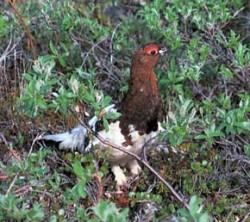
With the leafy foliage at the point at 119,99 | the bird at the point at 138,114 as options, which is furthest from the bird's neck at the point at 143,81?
the leafy foliage at the point at 119,99

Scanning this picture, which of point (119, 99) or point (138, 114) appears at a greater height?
point (138, 114)

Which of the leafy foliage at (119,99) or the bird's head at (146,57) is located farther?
the bird's head at (146,57)

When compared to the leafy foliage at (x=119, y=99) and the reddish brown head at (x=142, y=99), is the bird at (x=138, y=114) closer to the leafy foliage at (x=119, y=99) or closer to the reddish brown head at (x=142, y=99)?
the reddish brown head at (x=142, y=99)

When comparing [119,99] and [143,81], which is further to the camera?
[119,99]

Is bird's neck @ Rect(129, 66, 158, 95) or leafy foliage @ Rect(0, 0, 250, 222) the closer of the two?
→ leafy foliage @ Rect(0, 0, 250, 222)

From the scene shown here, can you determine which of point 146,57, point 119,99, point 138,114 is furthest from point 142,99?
point 119,99

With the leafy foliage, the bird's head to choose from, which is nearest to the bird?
the bird's head

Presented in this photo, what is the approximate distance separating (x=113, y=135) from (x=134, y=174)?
341mm

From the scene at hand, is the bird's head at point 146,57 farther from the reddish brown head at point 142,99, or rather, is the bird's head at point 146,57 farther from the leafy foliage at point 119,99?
the leafy foliage at point 119,99

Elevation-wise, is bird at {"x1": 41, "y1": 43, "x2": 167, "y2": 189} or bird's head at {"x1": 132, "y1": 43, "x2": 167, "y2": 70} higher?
bird's head at {"x1": 132, "y1": 43, "x2": 167, "y2": 70}

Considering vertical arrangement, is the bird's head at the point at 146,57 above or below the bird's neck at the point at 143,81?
above

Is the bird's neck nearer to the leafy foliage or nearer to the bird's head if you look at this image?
the bird's head

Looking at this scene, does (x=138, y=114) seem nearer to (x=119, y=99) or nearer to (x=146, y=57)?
(x=146, y=57)

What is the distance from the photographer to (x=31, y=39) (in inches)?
174
